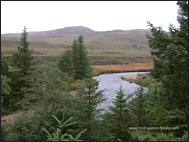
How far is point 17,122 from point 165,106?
663 centimetres

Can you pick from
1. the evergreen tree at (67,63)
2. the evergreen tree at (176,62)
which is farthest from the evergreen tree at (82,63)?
the evergreen tree at (176,62)

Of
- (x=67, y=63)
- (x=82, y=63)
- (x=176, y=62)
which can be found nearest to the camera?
(x=176, y=62)

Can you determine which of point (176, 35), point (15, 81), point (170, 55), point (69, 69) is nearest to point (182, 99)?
point (170, 55)

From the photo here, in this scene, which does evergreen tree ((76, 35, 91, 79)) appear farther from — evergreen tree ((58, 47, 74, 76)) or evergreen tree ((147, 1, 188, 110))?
evergreen tree ((147, 1, 188, 110))

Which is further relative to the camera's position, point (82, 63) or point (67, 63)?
point (82, 63)

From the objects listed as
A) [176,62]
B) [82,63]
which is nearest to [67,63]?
[82,63]

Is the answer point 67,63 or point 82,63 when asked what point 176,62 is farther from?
point 82,63

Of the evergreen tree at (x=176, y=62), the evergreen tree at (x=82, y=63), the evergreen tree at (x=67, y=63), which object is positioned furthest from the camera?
the evergreen tree at (x=82, y=63)

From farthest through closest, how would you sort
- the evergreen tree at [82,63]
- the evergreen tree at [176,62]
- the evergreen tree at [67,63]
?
the evergreen tree at [82,63] < the evergreen tree at [67,63] < the evergreen tree at [176,62]

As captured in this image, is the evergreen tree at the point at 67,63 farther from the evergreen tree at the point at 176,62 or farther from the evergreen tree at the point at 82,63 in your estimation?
the evergreen tree at the point at 176,62

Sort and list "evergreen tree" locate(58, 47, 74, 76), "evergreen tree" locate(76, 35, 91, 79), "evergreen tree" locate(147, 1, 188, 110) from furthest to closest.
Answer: "evergreen tree" locate(76, 35, 91, 79) → "evergreen tree" locate(58, 47, 74, 76) → "evergreen tree" locate(147, 1, 188, 110)

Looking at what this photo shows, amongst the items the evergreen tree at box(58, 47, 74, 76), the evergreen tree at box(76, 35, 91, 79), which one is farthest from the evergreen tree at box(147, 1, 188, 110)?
the evergreen tree at box(76, 35, 91, 79)

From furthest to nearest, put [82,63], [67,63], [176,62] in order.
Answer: [82,63]
[67,63]
[176,62]

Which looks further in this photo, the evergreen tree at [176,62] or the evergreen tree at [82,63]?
the evergreen tree at [82,63]
